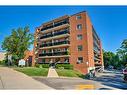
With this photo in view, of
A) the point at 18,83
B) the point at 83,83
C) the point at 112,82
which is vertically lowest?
the point at 112,82

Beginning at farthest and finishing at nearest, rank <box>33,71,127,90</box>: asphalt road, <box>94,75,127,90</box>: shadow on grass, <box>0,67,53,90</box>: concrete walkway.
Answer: <box>94,75,127,90</box>: shadow on grass, <box>33,71,127,90</box>: asphalt road, <box>0,67,53,90</box>: concrete walkway

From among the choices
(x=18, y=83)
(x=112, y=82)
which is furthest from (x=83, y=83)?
(x=112, y=82)

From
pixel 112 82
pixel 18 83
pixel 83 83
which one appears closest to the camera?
pixel 18 83

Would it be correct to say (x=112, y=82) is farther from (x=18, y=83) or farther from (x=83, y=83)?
(x=18, y=83)

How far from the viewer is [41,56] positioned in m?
25.2

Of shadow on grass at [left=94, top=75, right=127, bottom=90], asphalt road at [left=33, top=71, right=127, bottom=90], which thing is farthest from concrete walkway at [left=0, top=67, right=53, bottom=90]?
shadow on grass at [left=94, top=75, right=127, bottom=90]

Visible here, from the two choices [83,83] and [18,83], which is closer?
[18,83]

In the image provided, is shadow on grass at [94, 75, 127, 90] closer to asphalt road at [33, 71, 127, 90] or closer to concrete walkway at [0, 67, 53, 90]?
asphalt road at [33, 71, 127, 90]

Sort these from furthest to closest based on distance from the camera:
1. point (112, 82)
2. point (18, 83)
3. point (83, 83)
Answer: point (112, 82), point (83, 83), point (18, 83)

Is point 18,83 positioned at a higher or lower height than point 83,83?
higher
